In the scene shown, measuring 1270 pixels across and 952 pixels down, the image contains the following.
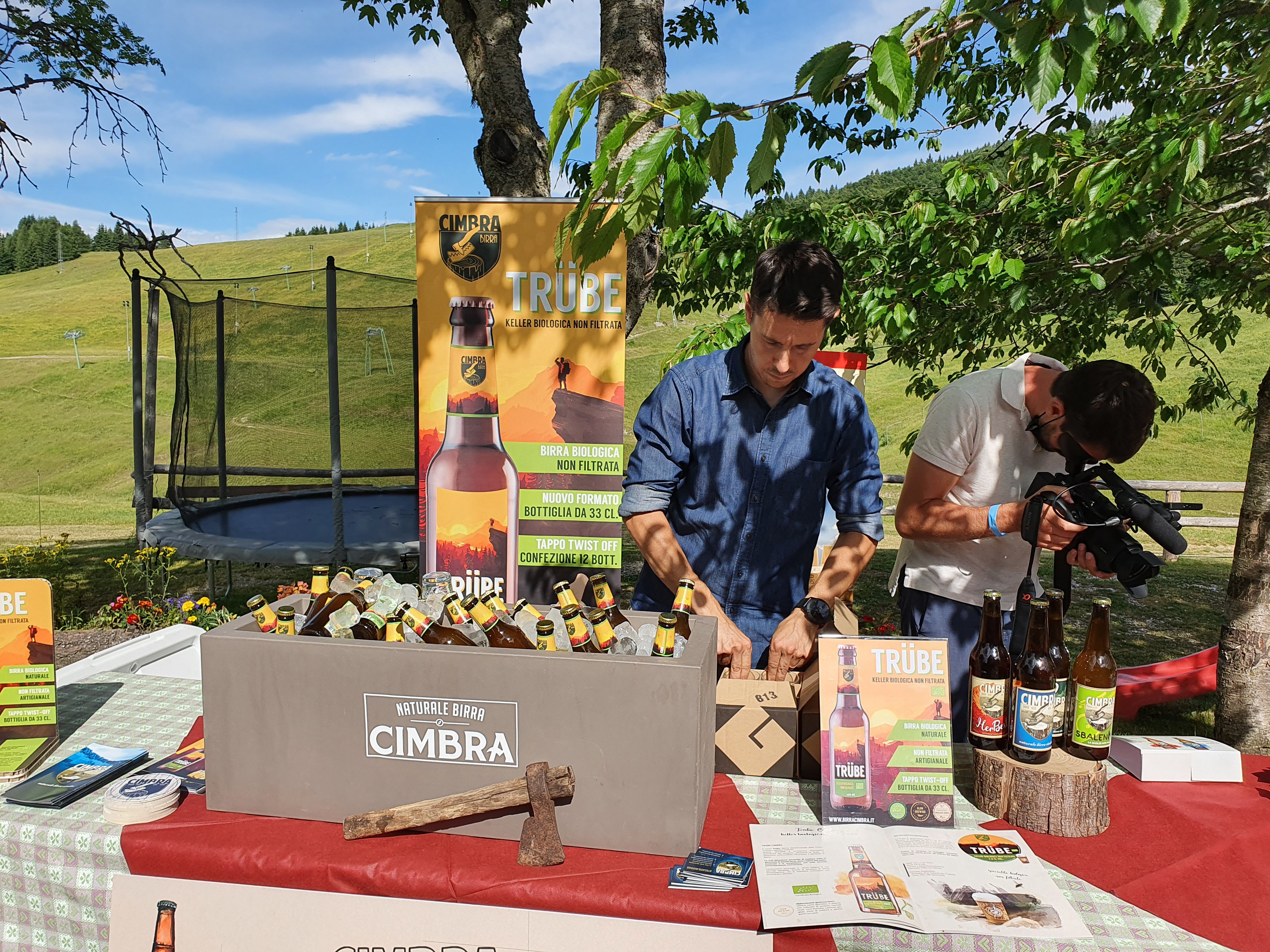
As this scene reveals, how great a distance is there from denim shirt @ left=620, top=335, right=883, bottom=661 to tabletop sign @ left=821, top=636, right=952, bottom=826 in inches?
26.6

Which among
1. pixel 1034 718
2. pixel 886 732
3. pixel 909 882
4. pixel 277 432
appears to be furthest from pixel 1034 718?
pixel 277 432

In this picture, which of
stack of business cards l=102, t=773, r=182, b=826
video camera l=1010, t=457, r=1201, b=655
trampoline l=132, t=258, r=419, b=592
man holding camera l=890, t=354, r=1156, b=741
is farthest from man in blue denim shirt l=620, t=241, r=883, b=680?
trampoline l=132, t=258, r=419, b=592

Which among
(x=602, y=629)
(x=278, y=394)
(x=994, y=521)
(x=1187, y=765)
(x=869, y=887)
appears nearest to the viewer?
(x=869, y=887)

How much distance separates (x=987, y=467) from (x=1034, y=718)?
895 millimetres

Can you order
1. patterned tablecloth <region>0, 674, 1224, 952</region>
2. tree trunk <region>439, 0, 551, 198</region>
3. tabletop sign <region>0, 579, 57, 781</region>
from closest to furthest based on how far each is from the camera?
patterned tablecloth <region>0, 674, 1224, 952</region>, tabletop sign <region>0, 579, 57, 781</region>, tree trunk <region>439, 0, 551, 198</region>

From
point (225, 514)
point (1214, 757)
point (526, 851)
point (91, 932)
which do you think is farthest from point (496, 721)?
point (225, 514)

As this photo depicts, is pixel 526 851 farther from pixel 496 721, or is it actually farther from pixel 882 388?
pixel 882 388

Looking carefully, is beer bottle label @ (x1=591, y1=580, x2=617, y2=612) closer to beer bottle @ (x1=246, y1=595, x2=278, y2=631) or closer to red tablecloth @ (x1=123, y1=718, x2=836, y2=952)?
red tablecloth @ (x1=123, y1=718, x2=836, y2=952)

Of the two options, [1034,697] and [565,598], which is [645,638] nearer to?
[565,598]

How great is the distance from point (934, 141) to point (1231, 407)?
7.57 ft

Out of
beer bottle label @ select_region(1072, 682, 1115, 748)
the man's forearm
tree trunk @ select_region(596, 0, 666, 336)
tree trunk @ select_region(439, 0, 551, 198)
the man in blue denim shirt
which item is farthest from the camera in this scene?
tree trunk @ select_region(439, 0, 551, 198)

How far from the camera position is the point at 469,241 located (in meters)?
2.60

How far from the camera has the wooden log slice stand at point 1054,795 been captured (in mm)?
1269

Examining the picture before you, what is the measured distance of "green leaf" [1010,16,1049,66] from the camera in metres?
1.26
